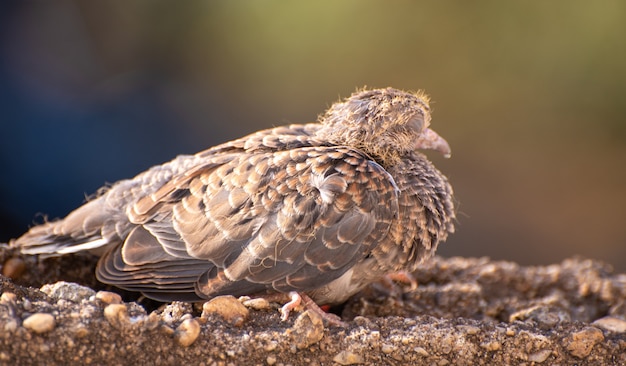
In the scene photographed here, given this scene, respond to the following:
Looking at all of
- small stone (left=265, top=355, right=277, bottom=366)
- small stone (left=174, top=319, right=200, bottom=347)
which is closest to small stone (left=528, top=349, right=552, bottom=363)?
small stone (left=265, top=355, right=277, bottom=366)

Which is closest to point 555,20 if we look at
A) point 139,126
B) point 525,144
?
point 525,144

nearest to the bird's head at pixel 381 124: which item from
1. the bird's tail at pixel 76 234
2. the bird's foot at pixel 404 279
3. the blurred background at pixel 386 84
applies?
the bird's foot at pixel 404 279

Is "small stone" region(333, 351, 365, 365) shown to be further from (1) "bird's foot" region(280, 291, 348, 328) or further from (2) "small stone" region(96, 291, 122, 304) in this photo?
(2) "small stone" region(96, 291, 122, 304)

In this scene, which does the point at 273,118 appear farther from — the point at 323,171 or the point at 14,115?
the point at 323,171

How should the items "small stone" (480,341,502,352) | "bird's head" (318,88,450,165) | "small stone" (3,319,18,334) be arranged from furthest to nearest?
"bird's head" (318,88,450,165)
"small stone" (480,341,502,352)
"small stone" (3,319,18,334)

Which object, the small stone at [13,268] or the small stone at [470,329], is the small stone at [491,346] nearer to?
the small stone at [470,329]

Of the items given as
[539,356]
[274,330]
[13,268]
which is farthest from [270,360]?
[13,268]
